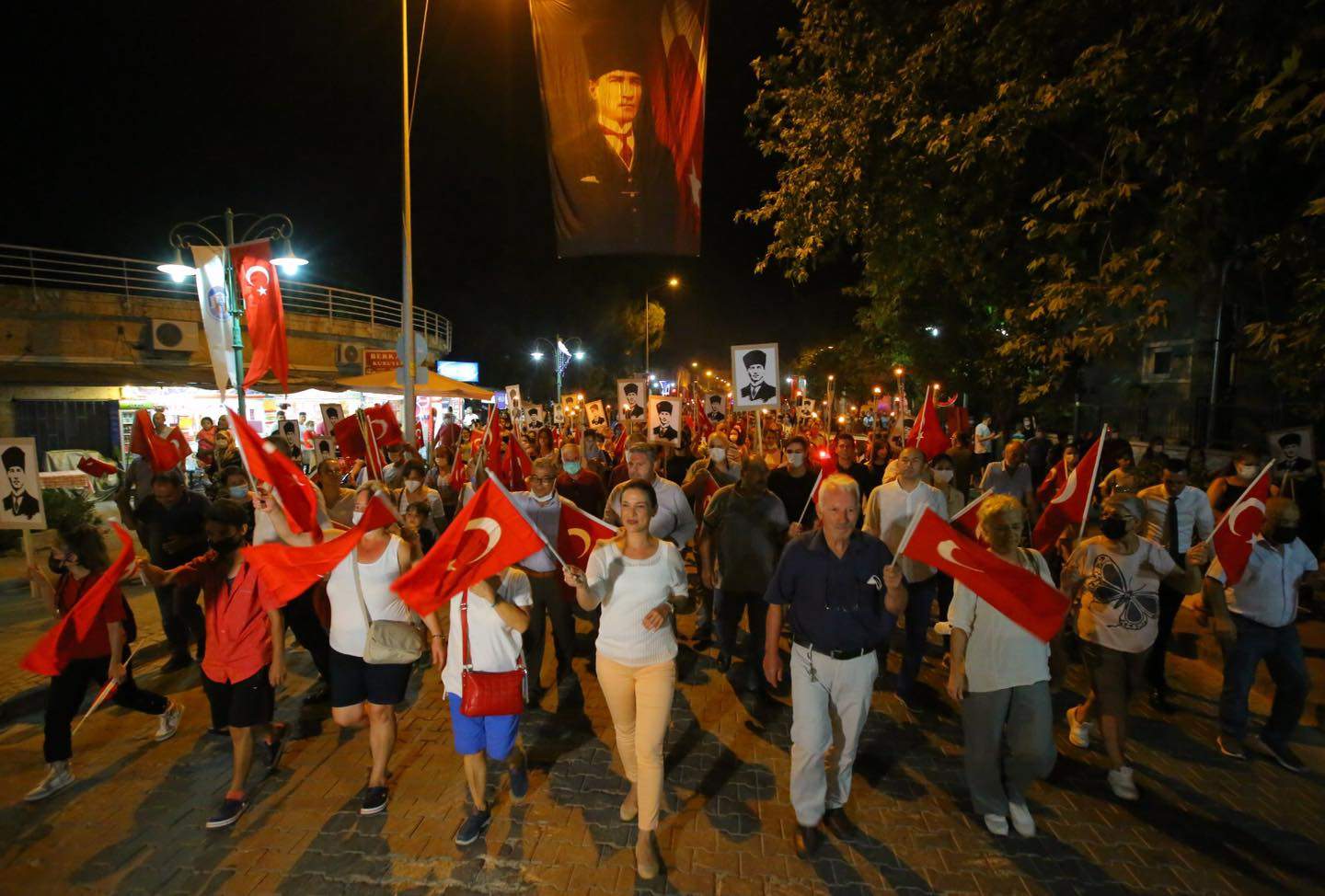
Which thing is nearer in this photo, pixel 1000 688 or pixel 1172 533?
pixel 1000 688

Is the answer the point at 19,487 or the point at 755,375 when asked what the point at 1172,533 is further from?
the point at 19,487

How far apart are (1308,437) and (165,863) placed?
416 inches

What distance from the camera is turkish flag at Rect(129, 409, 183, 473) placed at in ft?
24.4

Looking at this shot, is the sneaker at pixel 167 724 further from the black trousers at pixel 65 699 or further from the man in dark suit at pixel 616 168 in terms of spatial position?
the man in dark suit at pixel 616 168

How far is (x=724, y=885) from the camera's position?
3.31m

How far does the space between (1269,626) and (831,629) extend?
3305 millimetres

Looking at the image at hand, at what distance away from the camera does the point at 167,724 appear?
491cm

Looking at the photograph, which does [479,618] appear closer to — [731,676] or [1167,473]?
[731,676]

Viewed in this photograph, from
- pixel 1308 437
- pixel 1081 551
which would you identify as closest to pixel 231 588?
pixel 1081 551

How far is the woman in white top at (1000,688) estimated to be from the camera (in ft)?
11.7

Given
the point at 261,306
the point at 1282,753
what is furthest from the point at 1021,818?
the point at 261,306

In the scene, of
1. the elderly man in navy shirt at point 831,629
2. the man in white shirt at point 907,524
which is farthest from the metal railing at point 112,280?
the elderly man in navy shirt at point 831,629

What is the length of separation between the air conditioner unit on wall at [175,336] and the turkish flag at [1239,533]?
22215mm

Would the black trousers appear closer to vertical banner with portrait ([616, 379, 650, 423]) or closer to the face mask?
the face mask
